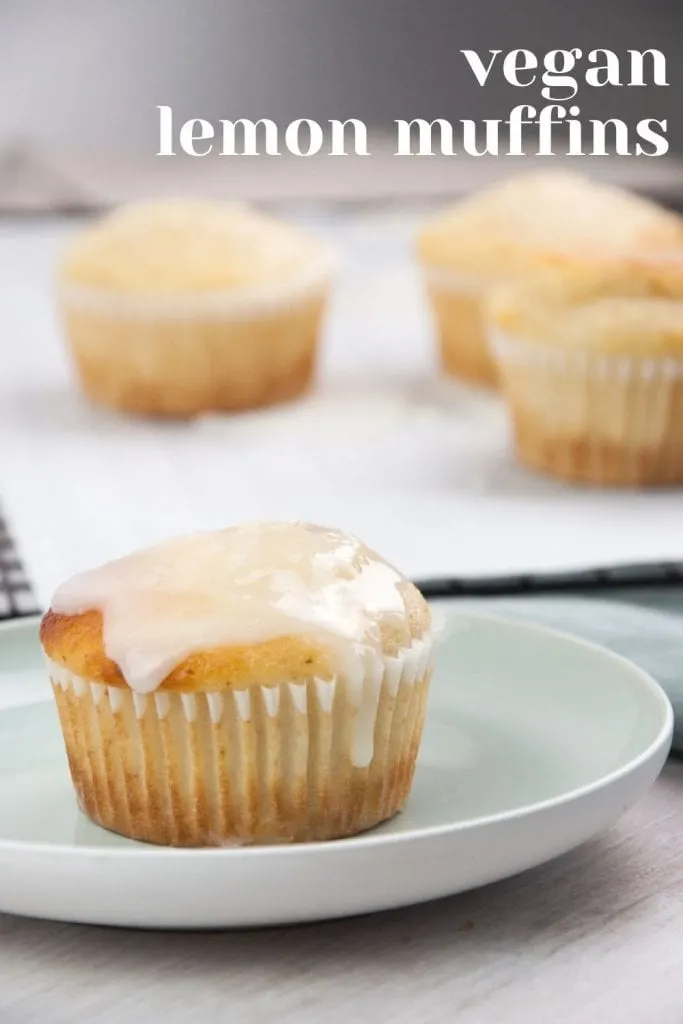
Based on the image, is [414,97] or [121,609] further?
[414,97]

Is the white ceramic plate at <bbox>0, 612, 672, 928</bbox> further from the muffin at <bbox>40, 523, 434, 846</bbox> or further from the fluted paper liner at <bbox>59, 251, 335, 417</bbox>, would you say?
the fluted paper liner at <bbox>59, 251, 335, 417</bbox>

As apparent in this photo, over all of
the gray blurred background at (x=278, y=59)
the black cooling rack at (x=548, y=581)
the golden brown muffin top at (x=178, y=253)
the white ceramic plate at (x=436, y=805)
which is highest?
the gray blurred background at (x=278, y=59)

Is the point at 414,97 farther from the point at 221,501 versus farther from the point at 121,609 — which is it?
the point at 121,609

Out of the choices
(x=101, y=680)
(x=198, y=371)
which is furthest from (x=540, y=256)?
(x=101, y=680)

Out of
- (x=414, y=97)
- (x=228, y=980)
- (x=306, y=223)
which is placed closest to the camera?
(x=228, y=980)

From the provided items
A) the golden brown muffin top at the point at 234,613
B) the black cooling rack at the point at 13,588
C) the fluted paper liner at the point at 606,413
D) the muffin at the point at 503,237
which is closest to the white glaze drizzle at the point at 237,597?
the golden brown muffin top at the point at 234,613

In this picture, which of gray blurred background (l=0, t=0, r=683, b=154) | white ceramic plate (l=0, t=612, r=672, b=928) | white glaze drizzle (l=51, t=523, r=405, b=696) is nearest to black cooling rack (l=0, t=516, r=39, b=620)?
white ceramic plate (l=0, t=612, r=672, b=928)

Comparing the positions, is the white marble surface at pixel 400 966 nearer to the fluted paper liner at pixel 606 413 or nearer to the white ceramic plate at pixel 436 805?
the white ceramic plate at pixel 436 805
